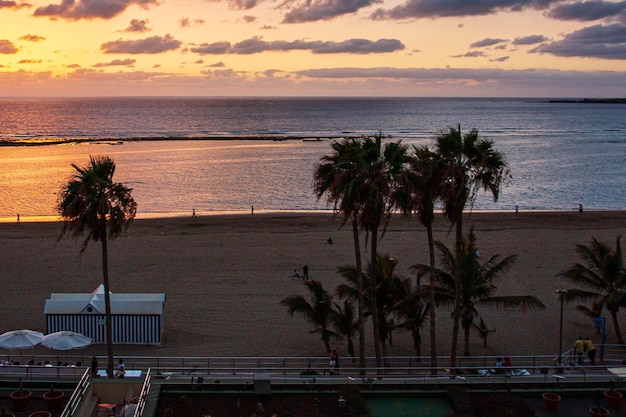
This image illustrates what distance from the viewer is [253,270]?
113ft

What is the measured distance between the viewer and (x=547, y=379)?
48.0 ft

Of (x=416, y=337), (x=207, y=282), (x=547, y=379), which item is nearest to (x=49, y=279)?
(x=207, y=282)

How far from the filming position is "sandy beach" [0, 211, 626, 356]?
25.0 m

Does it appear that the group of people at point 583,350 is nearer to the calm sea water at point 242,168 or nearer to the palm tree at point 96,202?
the palm tree at point 96,202

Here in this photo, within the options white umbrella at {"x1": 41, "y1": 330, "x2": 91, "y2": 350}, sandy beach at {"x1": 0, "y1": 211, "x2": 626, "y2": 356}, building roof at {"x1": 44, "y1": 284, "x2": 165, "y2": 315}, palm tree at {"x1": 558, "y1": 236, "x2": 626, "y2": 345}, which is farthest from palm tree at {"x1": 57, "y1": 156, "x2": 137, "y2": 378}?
palm tree at {"x1": 558, "y1": 236, "x2": 626, "y2": 345}

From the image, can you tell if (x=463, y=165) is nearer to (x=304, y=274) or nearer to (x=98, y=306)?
(x=98, y=306)

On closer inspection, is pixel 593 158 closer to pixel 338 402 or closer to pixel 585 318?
pixel 585 318

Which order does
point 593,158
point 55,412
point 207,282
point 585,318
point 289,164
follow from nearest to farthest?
point 55,412, point 585,318, point 207,282, point 289,164, point 593,158

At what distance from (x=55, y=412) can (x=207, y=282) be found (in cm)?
1887

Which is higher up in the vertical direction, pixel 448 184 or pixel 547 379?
pixel 448 184

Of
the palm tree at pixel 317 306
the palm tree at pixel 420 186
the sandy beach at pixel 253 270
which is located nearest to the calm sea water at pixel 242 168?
the sandy beach at pixel 253 270

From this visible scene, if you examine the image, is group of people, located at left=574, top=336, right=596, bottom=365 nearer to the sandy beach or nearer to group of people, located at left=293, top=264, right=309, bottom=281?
the sandy beach

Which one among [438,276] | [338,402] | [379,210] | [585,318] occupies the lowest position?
[585,318]

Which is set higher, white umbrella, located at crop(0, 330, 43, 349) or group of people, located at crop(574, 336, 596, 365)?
white umbrella, located at crop(0, 330, 43, 349)
